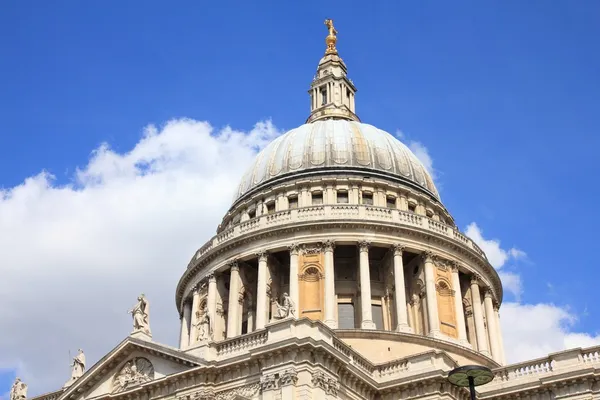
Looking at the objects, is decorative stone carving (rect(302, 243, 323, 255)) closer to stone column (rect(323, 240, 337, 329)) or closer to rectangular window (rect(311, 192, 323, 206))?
stone column (rect(323, 240, 337, 329))

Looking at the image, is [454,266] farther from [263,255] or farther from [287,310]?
[287,310]

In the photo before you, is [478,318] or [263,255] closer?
[263,255]

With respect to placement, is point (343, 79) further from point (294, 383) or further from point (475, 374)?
point (475, 374)

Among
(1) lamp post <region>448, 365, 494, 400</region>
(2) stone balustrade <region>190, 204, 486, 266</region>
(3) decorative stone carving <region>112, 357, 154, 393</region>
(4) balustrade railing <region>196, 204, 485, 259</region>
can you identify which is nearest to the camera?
(1) lamp post <region>448, 365, 494, 400</region>

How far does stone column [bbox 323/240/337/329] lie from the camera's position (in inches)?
1871

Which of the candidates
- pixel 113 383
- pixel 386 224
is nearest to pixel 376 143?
pixel 386 224

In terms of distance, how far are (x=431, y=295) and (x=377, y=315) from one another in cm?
344

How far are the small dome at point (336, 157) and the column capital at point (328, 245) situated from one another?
7.53m

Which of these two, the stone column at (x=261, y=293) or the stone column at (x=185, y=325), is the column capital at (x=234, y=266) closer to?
the stone column at (x=261, y=293)

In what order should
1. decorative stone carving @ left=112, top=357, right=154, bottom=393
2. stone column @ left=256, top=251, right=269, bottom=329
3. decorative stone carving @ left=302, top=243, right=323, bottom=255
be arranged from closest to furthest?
decorative stone carving @ left=112, top=357, right=154, bottom=393
stone column @ left=256, top=251, right=269, bottom=329
decorative stone carving @ left=302, top=243, right=323, bottom=255

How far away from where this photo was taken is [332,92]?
6625cm

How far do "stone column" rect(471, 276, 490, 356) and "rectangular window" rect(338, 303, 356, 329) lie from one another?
8.36 m

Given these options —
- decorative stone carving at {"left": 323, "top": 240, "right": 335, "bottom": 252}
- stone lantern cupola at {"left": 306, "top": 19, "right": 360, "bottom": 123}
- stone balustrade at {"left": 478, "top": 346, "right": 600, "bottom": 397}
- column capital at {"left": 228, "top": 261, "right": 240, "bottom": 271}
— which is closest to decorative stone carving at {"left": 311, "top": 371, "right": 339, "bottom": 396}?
stone balustrade at {"left": 478, "top": 346, "right": 600, "bottom": 397}

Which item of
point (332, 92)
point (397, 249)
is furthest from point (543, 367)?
point (332, 92)
